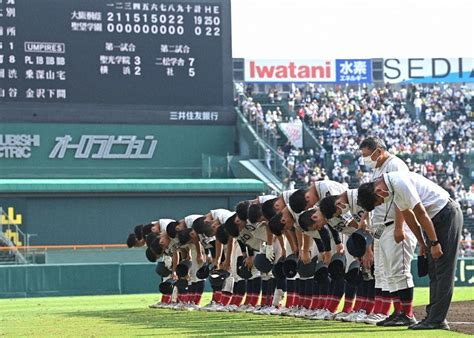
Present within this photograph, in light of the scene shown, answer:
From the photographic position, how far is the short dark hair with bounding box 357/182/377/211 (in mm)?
11555

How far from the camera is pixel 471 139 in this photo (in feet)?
136

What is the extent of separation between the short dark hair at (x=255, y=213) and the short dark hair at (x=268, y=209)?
0.47m

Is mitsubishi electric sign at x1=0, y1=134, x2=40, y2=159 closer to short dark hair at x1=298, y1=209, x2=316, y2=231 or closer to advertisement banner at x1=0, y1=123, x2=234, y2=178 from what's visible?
advertisement banner at x1=0, y1=123, x2=234, y2=178

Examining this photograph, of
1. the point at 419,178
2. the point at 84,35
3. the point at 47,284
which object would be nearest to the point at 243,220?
the point at 419,178

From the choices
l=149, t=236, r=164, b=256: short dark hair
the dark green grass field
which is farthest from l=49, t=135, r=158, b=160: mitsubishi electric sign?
the dark green grass field

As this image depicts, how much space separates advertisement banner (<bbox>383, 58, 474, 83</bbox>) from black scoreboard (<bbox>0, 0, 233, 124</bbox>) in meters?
18.5

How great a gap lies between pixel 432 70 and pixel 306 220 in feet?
134

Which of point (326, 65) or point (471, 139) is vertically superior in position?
point (326, 65)

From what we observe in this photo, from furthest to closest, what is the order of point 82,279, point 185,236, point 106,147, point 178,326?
point 106,147 < point 82,279 < point 185,236 < point 178,326

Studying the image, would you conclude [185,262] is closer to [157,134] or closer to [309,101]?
[157,134]

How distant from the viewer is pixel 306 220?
1334cm

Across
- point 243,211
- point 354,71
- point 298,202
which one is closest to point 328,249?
point 298,202

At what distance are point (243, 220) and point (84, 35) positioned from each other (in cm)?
1872

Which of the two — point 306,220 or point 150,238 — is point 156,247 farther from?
point 306,220
